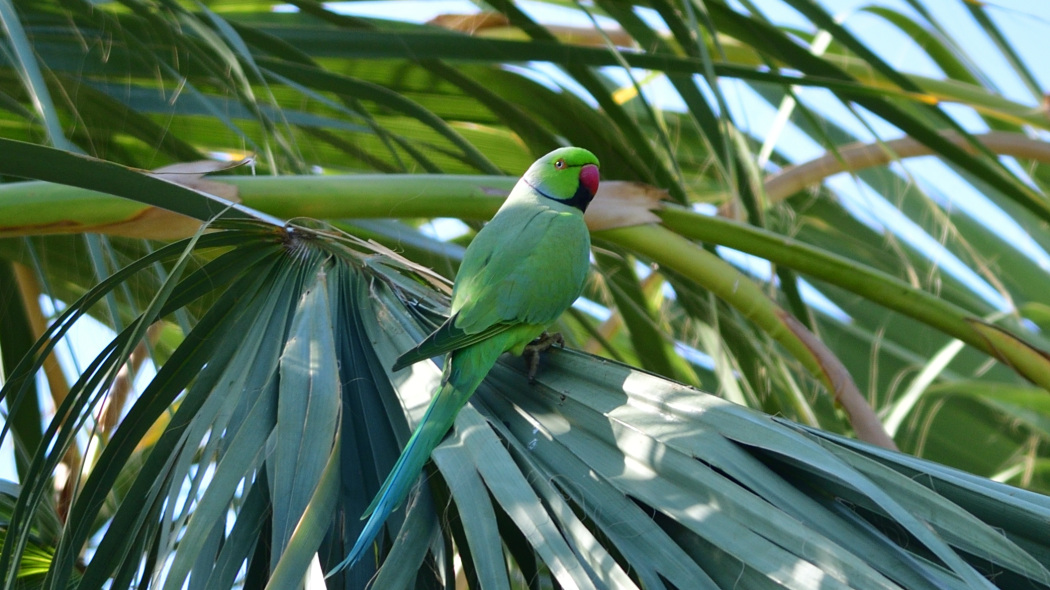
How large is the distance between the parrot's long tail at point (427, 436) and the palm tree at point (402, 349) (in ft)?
0.10

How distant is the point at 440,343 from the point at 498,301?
0.28 meters

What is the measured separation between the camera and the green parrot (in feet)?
3.93

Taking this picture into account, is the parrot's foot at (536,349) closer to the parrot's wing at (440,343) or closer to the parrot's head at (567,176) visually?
the parrot's wing at (440,343)

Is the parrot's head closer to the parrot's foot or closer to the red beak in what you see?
the red beak

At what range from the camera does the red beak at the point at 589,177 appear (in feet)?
7.14

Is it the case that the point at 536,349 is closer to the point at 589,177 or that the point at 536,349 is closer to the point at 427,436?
the point at 427,436

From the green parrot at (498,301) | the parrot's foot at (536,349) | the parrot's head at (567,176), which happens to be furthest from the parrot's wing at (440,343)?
the parrot's head at (567,176)

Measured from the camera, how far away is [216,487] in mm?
1145

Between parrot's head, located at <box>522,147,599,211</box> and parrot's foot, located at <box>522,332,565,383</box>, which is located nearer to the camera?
parrot's foot, located at <box>522,332,565,383</box>

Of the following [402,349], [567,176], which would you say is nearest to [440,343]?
[402,349]

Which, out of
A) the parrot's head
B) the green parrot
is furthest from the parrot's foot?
the parrot's head

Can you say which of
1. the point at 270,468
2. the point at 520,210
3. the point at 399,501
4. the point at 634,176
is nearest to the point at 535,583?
the point at 399,501

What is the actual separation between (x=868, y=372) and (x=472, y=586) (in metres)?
3.58

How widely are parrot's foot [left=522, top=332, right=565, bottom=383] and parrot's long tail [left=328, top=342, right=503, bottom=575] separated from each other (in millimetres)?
85
